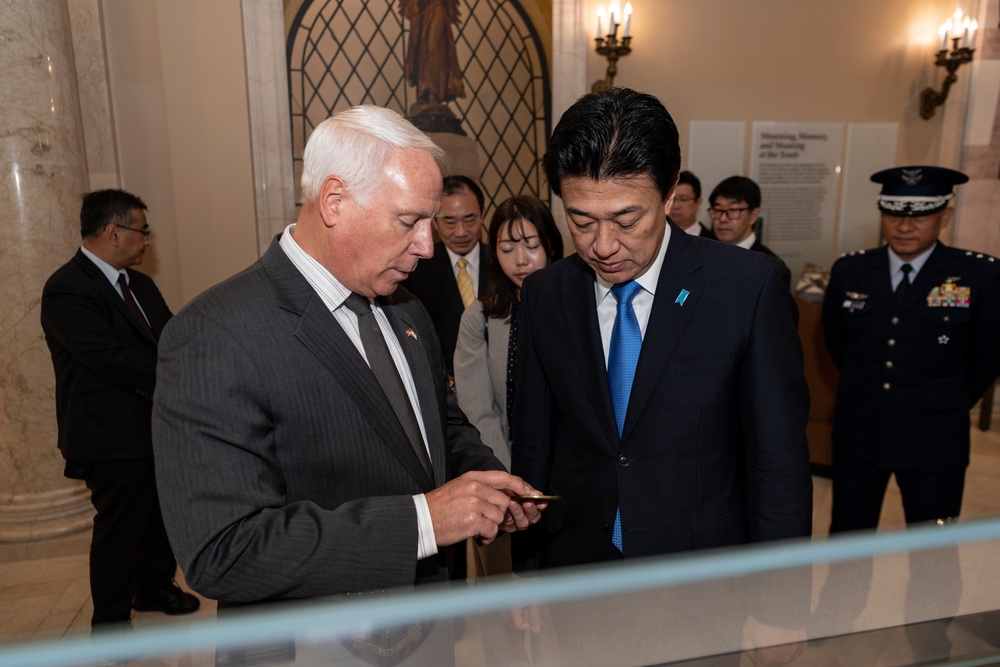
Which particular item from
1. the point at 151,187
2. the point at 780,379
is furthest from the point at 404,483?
the point at 151,187

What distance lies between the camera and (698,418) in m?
1.61

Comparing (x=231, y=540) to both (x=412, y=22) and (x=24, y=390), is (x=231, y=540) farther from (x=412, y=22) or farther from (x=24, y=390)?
(x=412, y=22)

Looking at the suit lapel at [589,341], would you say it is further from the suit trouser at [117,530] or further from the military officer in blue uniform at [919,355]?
the suit trouser at [117,530]

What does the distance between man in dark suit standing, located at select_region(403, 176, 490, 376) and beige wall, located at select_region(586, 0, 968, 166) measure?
8.76 feet

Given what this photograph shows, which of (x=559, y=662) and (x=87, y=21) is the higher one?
(x=87, y=21)

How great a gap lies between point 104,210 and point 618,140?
2768mm

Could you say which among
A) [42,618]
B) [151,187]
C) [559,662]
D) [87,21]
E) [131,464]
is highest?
[87,21]

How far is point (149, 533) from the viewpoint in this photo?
3.54 m

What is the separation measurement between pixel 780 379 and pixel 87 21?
472cm

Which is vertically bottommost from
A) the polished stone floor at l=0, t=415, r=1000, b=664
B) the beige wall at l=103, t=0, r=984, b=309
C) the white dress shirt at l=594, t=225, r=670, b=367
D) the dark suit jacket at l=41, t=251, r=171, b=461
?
the polished stone floor at l=0, t=415, r=1000, b=664

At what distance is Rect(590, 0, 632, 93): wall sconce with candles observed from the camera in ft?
17.9

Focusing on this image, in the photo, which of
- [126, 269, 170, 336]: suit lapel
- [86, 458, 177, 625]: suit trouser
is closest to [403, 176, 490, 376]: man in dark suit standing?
[126, 269, 170, 336]: suit lapel

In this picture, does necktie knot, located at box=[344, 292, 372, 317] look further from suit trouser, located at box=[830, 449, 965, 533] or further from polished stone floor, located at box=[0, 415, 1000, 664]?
suit trouser, located at box=[830, 449, 965, 533]

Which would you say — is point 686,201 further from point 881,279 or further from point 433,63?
point 433,63
